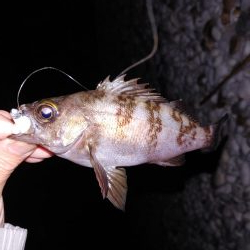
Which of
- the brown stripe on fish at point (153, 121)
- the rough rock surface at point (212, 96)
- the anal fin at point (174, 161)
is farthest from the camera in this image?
the rough rock surface at point (212, 96)

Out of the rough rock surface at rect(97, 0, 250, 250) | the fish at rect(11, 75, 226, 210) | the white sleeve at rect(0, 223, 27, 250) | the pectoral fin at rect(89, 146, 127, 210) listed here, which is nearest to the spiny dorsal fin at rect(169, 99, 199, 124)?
the fish at rect(11, 75, 226, 210)

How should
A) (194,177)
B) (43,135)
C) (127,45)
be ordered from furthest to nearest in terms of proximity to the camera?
(127,45) → (194,177) → (43,135)

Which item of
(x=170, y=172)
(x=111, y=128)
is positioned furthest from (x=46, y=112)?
(x=170, y=172)

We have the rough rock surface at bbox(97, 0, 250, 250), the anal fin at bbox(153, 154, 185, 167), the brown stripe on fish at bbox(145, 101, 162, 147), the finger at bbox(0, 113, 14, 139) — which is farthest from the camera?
the rough rock surface at bbox(97, 0, 250, 250)

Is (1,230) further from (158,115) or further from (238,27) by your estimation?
(238,27)

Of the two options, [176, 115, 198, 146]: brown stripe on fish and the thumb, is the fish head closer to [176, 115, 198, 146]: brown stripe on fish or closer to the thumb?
the thumb

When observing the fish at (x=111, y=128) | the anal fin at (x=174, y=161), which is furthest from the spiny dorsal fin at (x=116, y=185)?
the anal fin at (x=174, y=161)

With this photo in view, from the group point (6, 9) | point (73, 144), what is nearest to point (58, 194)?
point (73, 144)

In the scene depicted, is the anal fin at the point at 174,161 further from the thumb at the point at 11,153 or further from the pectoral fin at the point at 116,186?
the thumb at the point at 11,153
